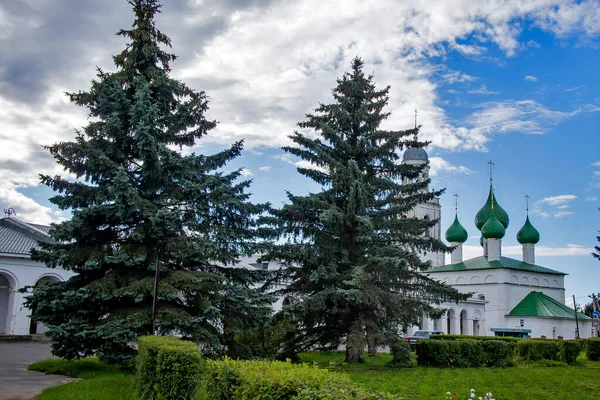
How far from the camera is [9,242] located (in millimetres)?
27203

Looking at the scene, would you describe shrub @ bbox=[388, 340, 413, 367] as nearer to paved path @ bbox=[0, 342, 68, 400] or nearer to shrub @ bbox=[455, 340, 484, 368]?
shrub @ bbox=[455, 340, 484, 368]

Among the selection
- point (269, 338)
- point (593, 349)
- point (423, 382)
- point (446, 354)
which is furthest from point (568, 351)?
point (269, 338)

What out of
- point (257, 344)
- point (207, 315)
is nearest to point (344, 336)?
point (257, 344)

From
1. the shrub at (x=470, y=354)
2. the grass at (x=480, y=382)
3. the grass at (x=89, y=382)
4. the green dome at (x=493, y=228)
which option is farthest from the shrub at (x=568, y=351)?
the green dome at (x=493, y=228)

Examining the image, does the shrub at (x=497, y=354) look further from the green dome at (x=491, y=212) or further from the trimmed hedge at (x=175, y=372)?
the green dome at (x=491, y=212)

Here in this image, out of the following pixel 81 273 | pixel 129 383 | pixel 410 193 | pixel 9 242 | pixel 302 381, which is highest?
pixel 410 193

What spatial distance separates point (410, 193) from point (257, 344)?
7.88 m

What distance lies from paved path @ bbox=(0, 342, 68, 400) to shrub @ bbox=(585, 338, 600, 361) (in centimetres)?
2295

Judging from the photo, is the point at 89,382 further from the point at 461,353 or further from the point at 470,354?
the point at 470,354

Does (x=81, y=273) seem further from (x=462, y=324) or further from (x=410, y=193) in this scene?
(x=462, y=324)

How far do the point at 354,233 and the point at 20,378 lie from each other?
11.6 m

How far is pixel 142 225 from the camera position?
1461 cm

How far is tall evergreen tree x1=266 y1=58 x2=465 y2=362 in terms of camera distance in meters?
18.5

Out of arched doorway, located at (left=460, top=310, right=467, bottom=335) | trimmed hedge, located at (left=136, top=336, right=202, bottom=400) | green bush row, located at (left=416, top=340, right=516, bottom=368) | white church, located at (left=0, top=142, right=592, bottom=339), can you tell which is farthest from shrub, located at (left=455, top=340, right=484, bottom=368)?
arched doorway, located at (left=460, top=310, right=467, bottom=335)
